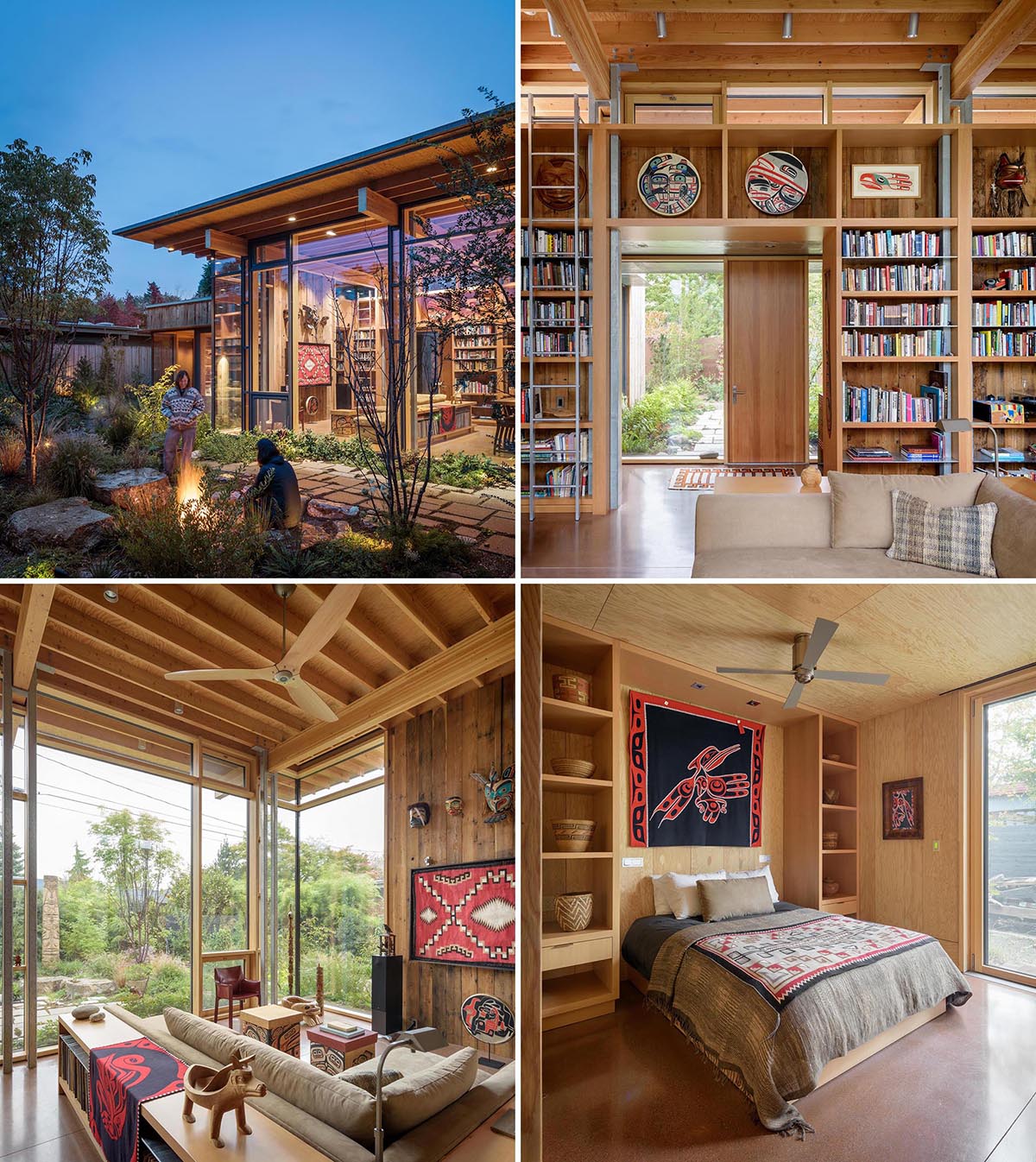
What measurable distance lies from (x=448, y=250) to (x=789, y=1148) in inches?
129

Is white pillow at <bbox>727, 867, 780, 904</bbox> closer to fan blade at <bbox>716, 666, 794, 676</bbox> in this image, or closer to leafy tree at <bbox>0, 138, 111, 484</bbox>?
fan blade at <bbox>716, 666, 794, 676</bbox>

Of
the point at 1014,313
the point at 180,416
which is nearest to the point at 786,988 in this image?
the point at 180,416

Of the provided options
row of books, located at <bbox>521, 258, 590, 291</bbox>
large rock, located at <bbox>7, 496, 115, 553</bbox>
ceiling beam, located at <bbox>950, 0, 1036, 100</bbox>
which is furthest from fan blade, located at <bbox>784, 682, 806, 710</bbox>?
ceiling beam, located at <bbox>950, 0, 1036, 100</bbox>

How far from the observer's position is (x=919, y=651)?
244 centimetres

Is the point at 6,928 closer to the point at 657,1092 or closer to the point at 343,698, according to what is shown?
the point at 343,698

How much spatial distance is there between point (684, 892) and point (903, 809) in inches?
24.1

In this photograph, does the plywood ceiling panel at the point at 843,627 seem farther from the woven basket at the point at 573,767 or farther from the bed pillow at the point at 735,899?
the bed pillow at the point at 735,899

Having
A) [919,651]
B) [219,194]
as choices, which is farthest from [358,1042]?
[219,194]

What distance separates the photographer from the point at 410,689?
3.07 meters

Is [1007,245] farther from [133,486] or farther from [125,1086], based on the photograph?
[125,1086]

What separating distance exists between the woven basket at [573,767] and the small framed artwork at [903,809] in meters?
0.77

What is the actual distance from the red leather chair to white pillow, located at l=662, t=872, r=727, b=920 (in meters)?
1.64

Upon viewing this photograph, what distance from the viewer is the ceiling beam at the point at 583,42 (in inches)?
167

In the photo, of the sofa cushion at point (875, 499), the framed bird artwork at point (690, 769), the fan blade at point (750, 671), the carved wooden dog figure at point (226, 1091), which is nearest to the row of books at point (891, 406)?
the sofa cushion at point (875, 499)
